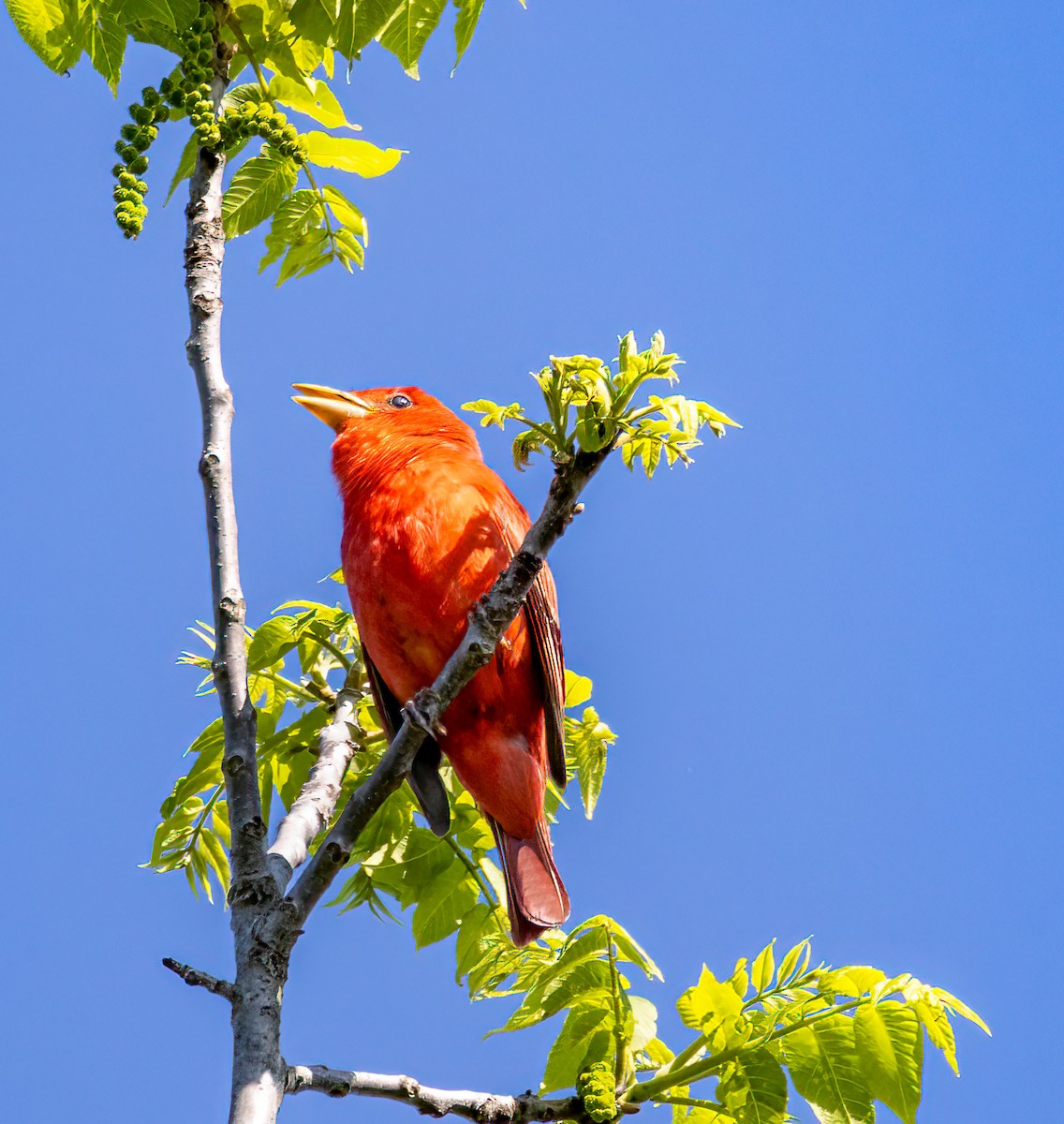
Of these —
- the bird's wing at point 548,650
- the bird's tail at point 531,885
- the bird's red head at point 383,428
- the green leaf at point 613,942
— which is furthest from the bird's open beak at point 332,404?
the green leaf at point 613,942

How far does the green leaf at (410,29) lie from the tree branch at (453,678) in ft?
4.17

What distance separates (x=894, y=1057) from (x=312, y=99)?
3.07 m

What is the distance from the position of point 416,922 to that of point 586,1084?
3.13 ft

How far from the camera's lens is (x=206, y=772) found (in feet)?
12.7

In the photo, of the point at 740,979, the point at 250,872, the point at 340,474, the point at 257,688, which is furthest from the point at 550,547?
the point at 340,474

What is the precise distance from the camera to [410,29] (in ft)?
10.4

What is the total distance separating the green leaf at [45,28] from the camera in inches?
124

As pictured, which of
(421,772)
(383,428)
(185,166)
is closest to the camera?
(185,166)

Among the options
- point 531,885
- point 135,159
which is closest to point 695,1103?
point 531,885

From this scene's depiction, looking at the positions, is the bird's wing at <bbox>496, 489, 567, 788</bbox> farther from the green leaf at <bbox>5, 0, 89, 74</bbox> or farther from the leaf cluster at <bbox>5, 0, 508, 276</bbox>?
the green leaf at <bbox>5, 0, 89, 74</bbox>

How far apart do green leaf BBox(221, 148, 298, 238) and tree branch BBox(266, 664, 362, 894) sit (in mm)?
1645

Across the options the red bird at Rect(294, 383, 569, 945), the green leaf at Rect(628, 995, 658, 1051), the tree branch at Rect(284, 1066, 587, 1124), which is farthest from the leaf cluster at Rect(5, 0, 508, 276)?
the green leaf at Rect(628, 995, 658, 1051)

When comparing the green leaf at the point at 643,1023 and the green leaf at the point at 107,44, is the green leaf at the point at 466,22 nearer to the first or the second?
the green leaf at the point at 107,44

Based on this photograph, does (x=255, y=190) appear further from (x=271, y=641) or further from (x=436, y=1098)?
(x=436, y=1098)
